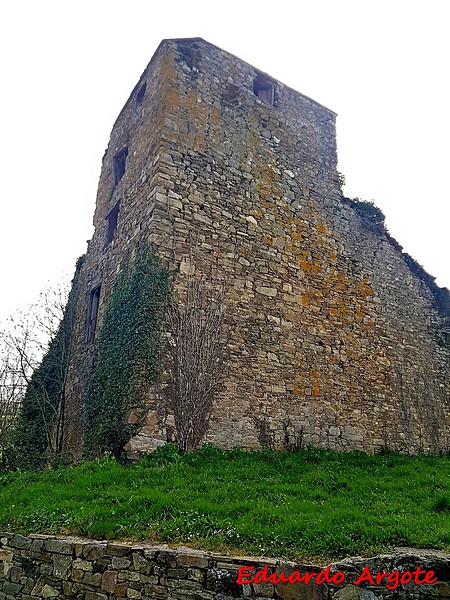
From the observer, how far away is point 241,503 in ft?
19.6

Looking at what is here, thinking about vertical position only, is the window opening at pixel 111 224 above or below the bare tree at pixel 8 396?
above

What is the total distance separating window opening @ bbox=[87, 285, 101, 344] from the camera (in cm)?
1230

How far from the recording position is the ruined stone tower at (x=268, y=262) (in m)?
10.3

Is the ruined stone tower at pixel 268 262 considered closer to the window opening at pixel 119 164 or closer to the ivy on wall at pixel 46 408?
the window opening at pixel 119 164

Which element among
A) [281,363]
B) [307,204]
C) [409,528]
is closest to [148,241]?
[281,363]

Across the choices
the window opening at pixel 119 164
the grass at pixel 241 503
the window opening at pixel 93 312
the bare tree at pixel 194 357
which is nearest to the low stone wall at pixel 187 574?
the grass at pixel 241 503

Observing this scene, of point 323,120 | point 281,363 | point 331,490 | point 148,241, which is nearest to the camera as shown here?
point 331,490

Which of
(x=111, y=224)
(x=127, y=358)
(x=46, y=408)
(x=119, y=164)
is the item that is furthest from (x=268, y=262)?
(x=46, y=408)

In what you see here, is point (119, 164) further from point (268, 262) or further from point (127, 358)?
point (127, 358)

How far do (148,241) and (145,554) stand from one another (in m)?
6.19

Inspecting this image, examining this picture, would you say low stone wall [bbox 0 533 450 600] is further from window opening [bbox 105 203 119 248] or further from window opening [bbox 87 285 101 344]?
window opening [bbox 105 203 119 248]

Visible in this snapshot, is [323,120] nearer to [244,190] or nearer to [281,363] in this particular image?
[244,190]

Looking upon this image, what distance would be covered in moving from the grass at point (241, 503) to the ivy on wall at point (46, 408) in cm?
335

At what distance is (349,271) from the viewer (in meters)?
12.8
